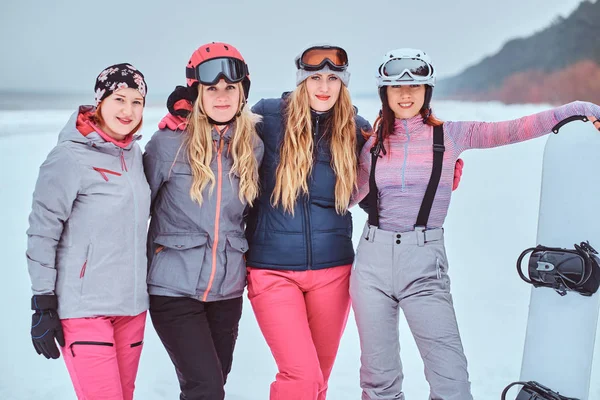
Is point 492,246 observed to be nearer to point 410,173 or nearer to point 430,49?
point 410,173

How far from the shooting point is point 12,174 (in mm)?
7305

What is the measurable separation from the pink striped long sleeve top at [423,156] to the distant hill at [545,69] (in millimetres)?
8149

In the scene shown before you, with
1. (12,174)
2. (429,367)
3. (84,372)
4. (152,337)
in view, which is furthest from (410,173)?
(12,174)

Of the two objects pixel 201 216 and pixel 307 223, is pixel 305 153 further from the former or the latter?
pixel 201 216

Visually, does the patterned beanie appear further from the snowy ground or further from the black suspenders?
the snowy ground

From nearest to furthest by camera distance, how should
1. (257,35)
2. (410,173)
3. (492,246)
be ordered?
1. (410,173)
2. (492,246)
3. (257,35)

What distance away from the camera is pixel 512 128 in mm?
2117

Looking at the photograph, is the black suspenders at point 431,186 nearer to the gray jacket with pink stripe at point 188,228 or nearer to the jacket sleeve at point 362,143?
the jacket sleeve at point 362,143

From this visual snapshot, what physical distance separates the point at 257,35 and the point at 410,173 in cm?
843

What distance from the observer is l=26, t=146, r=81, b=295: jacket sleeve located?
1.84 m

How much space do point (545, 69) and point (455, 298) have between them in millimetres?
6561

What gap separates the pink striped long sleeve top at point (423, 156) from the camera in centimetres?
212

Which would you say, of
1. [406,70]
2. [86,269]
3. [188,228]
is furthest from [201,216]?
[406,70]

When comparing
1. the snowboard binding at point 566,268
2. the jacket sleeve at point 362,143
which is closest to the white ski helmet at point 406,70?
the jacket sleeve at point 362,143
